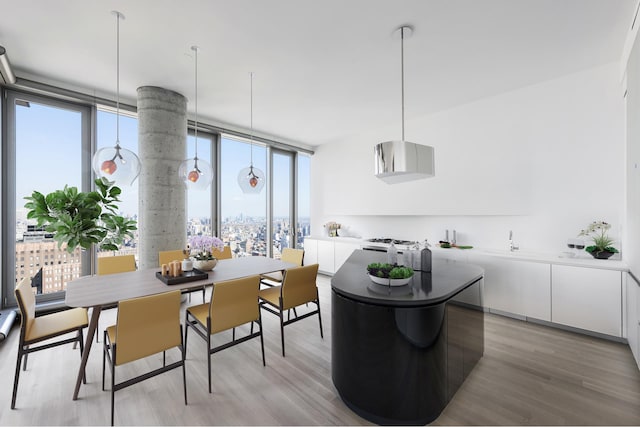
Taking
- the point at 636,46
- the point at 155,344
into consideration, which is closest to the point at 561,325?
the point at 636,46

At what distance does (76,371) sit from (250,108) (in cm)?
382

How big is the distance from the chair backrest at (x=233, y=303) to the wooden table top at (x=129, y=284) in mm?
354

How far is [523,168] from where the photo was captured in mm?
3783

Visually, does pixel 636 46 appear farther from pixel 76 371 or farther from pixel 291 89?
pixel 76 371

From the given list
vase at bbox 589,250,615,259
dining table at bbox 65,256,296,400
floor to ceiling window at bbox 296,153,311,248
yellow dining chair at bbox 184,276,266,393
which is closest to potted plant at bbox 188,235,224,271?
dining table at bbox 65,256,296,400

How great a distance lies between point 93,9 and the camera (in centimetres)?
230

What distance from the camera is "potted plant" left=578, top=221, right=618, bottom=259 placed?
3111 mm

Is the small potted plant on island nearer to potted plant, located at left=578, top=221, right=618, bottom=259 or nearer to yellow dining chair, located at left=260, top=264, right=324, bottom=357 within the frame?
yellow dining chair, located at left=260, top=264, right=324, bottom=357

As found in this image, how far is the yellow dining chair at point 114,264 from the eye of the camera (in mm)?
3158

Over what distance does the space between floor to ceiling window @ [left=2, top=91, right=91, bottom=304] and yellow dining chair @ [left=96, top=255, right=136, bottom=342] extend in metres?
1.04

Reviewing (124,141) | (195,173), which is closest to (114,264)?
(195,173)

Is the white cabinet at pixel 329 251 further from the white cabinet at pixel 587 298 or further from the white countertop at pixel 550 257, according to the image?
the white cabinet at pixel 587 298

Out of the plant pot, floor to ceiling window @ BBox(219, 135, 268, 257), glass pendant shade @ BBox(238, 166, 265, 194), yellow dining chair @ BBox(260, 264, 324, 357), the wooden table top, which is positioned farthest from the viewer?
floor to ceiling window @ BBox(219, 135, 268, 257)

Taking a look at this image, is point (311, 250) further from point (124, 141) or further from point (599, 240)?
point (599, 240)
